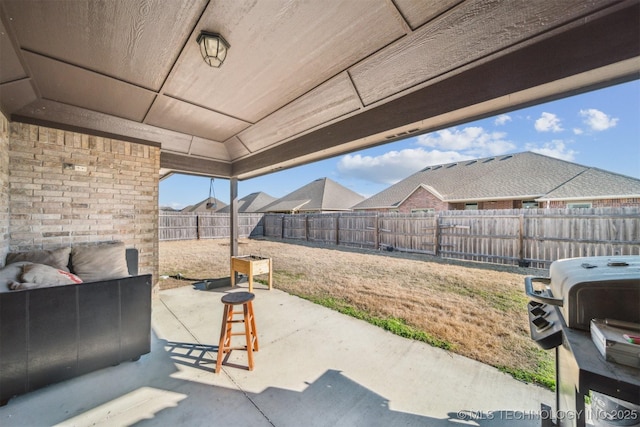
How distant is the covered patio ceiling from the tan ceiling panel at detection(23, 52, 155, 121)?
0.06 feet

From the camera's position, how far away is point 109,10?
1.64 m

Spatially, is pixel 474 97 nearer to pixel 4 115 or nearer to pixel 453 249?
pixel 4 115

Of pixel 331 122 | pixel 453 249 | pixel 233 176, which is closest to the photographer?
pixel 331 122

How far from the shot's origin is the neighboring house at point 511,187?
29.5 feet

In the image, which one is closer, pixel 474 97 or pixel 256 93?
pixel 474 97

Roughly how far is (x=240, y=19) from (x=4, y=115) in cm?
334

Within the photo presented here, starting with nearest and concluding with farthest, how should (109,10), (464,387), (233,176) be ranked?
(109,10)
(464,387)
(233,176)

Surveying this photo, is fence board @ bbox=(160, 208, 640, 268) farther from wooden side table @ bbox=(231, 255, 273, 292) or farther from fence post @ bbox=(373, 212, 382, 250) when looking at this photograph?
wooden side table @ bbox=(231, 255, 273, 292)

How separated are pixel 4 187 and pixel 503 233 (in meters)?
10.4

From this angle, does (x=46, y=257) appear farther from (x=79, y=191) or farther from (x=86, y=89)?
(x=86, y=89)

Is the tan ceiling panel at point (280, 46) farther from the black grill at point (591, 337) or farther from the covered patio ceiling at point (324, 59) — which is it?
the black grill at point (591, 337)

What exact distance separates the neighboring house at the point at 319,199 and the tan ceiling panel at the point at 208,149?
14.2m

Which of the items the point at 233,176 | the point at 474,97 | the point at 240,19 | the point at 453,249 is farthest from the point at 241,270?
the point at 453,249

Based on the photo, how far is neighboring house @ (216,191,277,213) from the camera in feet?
86.8
